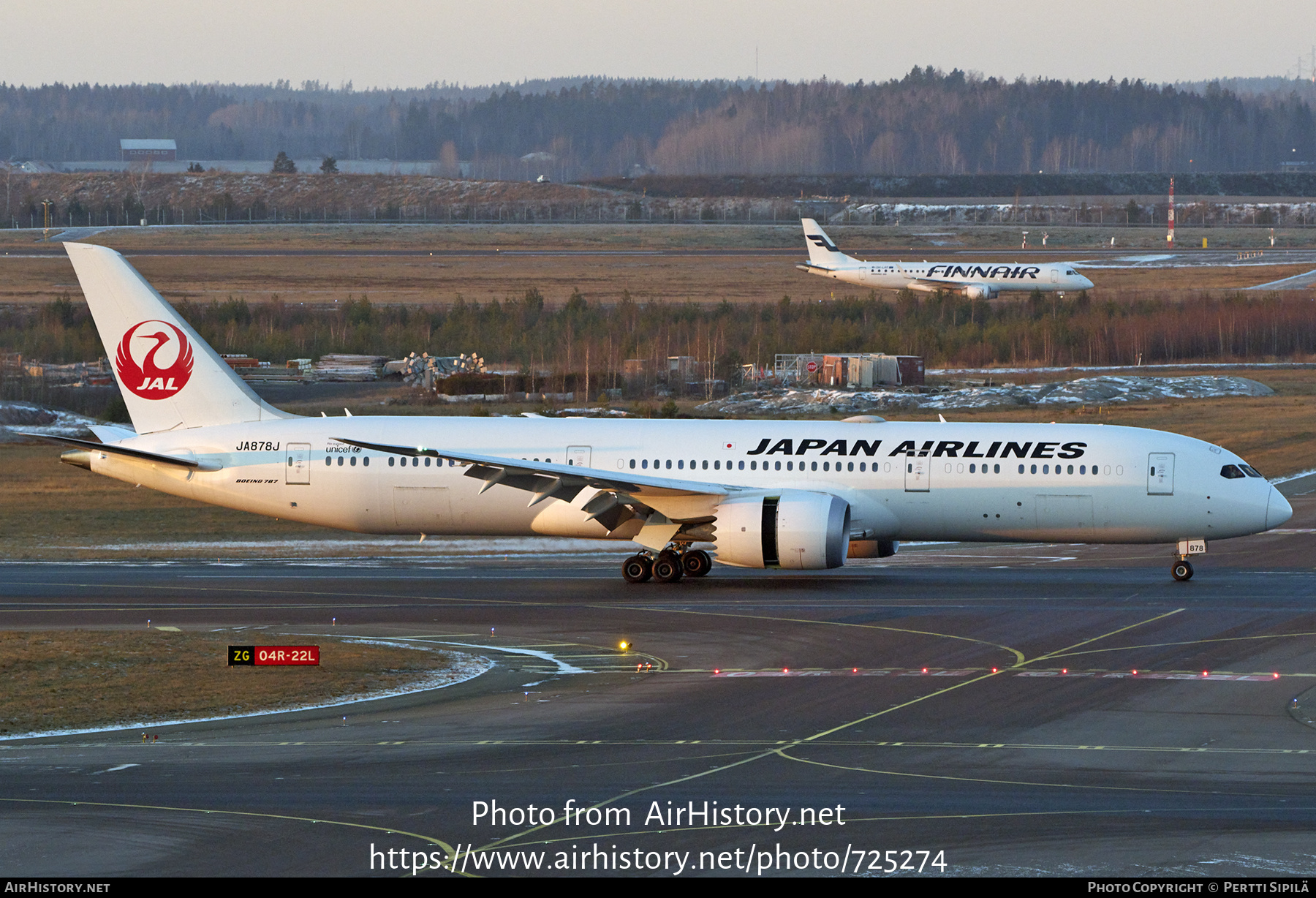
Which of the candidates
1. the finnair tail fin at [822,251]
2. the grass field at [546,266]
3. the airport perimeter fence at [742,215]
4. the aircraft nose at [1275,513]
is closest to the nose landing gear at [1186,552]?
the aircraft nose at [1275,513]

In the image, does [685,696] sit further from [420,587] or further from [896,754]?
[420,587]

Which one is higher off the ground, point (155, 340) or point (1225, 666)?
point (155, 340)

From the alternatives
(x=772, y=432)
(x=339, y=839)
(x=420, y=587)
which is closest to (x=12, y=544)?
(x=420, y=587)

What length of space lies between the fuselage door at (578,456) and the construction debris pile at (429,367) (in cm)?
3809

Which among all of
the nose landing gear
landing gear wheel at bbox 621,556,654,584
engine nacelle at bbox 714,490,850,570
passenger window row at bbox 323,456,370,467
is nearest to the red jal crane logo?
passenger window row at bbox 323,456,370,467

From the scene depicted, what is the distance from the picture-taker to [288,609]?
31922 millimetres

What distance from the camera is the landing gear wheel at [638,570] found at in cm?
3556

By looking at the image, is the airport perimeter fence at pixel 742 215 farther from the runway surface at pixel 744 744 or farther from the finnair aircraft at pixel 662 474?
the runway surface at pixel 744 744

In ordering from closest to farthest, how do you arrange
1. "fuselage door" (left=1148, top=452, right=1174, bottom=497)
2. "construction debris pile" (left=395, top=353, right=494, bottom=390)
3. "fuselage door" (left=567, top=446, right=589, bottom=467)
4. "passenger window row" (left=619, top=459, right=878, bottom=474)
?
"fuselage door" (left=1148, top=452, right=1174, bottom=497) < "passenger window row" (left=619, top=459, right=878, bottom=474) < "fuselage door" (left=567, top=446, right=589, bottom=467) < "construction debris pile" (left=395, top=353, right=494, bottom=390)

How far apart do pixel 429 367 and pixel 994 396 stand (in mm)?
26873

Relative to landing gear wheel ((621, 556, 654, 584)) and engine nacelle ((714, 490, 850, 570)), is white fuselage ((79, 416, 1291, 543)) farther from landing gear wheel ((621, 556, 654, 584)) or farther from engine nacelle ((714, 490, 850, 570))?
engine nacelle ((714, 490, 850, 570))

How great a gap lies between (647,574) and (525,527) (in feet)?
11.0

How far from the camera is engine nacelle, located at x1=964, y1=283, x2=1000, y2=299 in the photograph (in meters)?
106

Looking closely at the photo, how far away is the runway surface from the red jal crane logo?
5851mm
